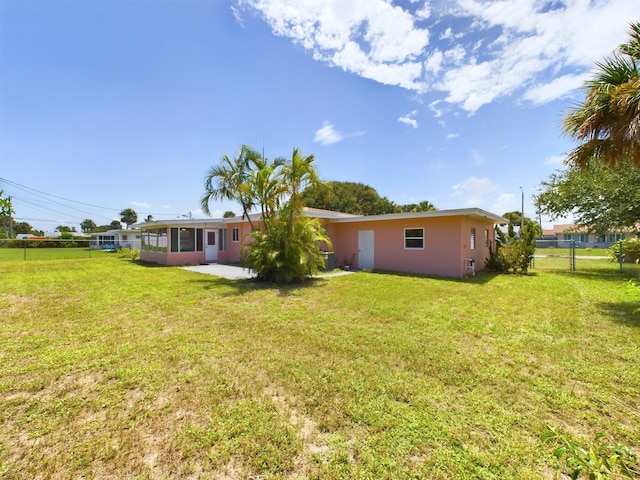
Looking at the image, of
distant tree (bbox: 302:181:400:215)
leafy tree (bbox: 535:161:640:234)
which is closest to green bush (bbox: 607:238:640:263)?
leafy tree (bbox: 535:161:640:234)

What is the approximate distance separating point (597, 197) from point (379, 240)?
10.5m

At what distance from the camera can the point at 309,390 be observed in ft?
10.7

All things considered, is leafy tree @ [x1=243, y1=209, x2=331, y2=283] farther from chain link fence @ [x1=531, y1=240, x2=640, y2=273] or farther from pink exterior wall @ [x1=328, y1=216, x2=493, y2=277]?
chain link fence @ [x1=531, y1=240, x2=640, y2=273]

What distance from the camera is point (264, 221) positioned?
1081cm

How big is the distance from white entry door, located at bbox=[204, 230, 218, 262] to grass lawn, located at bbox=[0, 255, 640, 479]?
1155cm

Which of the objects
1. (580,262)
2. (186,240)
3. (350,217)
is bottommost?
(580,262)

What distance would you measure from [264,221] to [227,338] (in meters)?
6.44

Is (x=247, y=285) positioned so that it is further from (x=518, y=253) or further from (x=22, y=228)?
(x=22, y=228)

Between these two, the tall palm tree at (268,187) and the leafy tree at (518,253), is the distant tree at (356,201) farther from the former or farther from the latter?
the leafy tree at (518,253)

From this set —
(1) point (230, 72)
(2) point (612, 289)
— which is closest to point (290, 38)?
(1) point (230, 72)

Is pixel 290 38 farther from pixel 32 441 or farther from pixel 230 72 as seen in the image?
pixel 32 441

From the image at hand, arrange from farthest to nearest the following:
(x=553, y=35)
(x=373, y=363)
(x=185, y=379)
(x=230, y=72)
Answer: (x=230, y=72) < (x=553, y=35) < (x=373, y=363) < (x=185, y=379)

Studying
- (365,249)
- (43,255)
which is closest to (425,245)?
(365,249)

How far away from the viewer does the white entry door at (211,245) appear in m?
18.3
